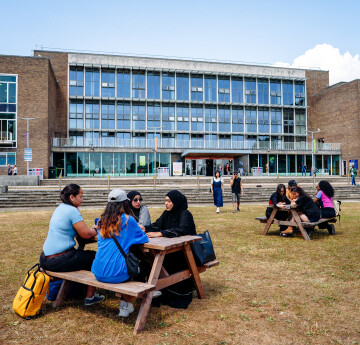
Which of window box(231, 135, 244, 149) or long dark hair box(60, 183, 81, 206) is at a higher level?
window box(231, 135, 244, 149)

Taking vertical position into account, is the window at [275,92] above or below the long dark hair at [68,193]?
above

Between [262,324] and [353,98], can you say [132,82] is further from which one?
[262,324]

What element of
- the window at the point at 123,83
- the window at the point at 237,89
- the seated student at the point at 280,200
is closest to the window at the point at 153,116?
the window at the point at 123,83

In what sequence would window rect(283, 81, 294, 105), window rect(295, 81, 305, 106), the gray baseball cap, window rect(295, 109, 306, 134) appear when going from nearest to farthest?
the gray baseball cap < window rect(283, 81, 294, 105) < window rect(295, 81, 305, 106) < window rect(295, 109, 306, 134)

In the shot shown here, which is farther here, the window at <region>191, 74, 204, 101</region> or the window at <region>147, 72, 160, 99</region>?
the window at <region>191, 74, 204, 101</region>

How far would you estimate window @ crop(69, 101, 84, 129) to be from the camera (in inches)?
1699

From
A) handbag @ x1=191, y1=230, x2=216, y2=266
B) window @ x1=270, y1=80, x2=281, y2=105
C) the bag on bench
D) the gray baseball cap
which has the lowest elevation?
the bag on bench

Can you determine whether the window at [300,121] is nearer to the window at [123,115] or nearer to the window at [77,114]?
the window at [123,115]

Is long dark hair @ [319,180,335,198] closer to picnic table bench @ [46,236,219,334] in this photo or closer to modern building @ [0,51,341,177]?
picnic table bench @ [46,236,219,334]

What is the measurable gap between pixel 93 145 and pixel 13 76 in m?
11.7

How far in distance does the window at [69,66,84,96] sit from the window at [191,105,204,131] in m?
15.3

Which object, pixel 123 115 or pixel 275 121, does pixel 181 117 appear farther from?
pixel 275 121

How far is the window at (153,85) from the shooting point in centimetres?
4481

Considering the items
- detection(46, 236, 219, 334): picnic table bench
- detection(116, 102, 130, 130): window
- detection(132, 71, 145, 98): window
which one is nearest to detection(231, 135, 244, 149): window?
detection(132, 71, 145, 98): window
